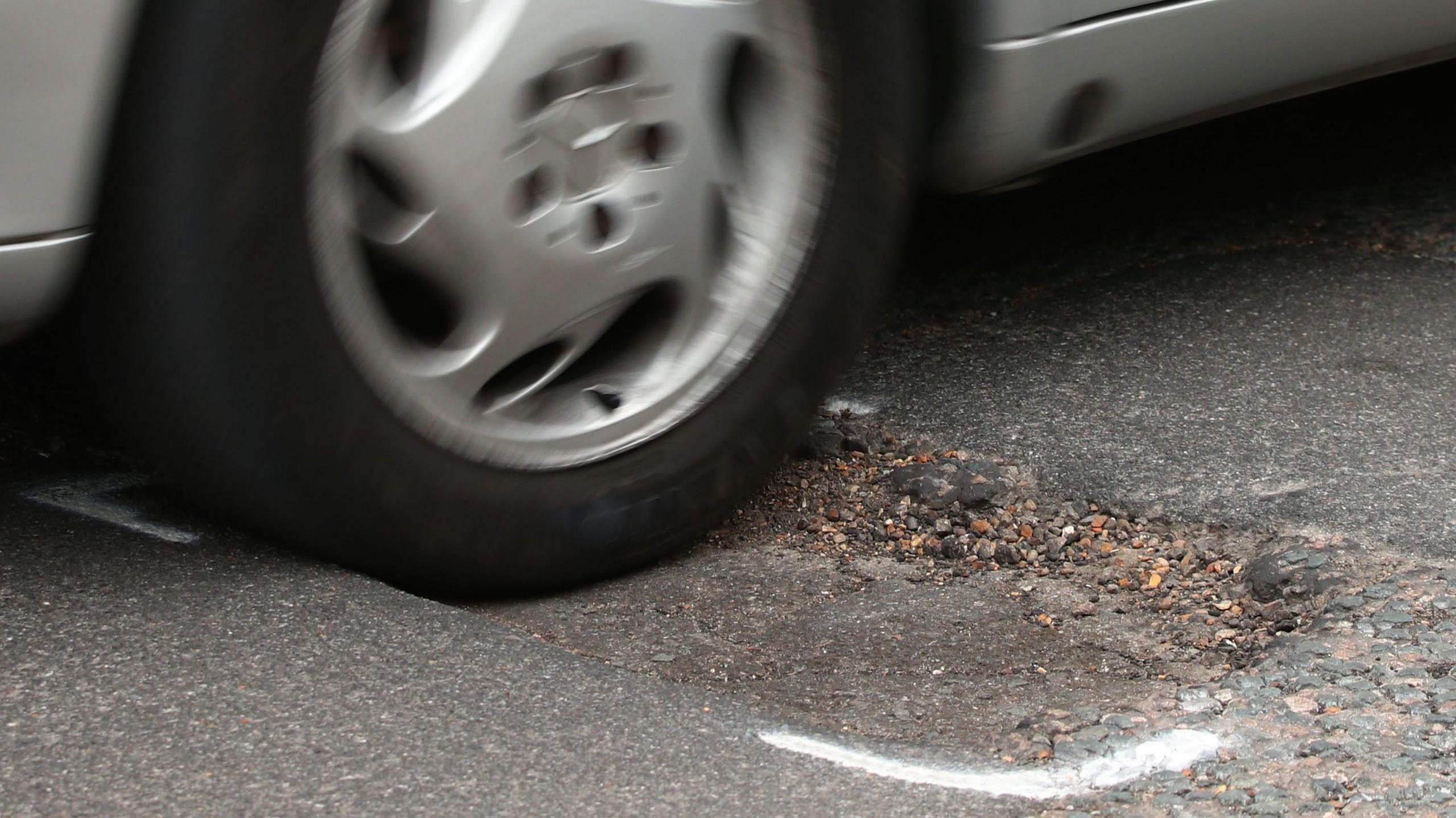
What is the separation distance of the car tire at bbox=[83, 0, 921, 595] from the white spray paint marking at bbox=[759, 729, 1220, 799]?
42 cm

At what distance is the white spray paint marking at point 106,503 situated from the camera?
6.37ft

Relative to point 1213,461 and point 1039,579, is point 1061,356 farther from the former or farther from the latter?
point 1039,579

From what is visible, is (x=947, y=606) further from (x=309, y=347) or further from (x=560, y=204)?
(x=309, y=347)

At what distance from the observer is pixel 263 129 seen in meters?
1.60

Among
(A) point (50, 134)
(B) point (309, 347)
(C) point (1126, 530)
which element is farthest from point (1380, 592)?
(A) point (50, 134)

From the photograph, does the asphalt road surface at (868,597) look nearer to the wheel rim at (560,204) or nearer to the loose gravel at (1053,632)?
the loose gravel at (1053,632)

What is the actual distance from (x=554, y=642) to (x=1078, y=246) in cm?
171

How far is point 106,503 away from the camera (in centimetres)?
203

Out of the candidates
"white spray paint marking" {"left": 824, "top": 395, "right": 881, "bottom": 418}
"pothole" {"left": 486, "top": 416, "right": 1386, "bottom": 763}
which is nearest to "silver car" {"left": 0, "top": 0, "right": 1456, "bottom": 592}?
"pothole" {"left": 486, "top": 416, "right": 1386, "bottom": 763}

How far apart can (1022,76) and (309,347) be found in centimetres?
101

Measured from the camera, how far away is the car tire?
5.17 ft

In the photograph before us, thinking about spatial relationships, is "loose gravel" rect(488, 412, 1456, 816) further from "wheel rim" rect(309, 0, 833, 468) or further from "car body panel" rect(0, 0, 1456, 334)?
"car body panel" rect(0, 0, 1456, 334)

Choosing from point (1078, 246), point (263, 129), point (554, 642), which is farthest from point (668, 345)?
point (1078, 246)

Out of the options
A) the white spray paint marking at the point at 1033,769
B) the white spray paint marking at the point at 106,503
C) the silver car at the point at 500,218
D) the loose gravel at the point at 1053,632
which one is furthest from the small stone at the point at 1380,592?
the white spray paint marking at the point at 106,503
